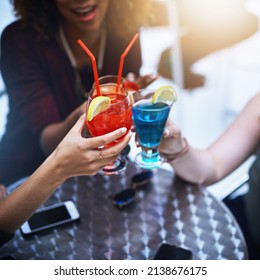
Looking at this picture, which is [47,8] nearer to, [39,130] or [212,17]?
[39,130]

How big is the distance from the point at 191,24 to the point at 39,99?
1288mm

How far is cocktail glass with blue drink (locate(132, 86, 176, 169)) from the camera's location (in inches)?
37.2

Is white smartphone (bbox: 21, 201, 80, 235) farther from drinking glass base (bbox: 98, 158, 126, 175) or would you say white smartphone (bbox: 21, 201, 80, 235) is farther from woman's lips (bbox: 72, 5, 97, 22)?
woman's lips (bbox: 72, 5, 97, 22)

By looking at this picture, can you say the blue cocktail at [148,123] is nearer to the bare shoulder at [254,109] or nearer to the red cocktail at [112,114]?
the red cocktail at [112,114]

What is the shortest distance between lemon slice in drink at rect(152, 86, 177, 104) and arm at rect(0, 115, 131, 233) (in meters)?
0.11

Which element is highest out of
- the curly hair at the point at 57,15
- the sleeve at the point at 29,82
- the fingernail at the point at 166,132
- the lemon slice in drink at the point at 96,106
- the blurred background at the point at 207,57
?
the curly hair at the point at 57,15

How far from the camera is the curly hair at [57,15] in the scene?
126cm

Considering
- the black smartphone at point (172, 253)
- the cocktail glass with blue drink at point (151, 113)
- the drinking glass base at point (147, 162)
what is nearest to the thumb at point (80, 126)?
the cocktail glass with blue drink at point (151, 113)

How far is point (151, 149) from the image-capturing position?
42.1 inches

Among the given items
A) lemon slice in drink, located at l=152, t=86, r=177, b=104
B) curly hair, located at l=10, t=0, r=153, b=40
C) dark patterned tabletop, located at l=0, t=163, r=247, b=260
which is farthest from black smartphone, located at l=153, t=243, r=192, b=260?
curly hair, located at l=10, t=0, r=153, b=40

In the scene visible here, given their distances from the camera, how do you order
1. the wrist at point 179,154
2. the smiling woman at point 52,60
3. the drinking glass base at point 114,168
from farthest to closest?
the smiling woman at point 52,60 < the wrist at point 179,154 < the drinking glass base at point 114,168

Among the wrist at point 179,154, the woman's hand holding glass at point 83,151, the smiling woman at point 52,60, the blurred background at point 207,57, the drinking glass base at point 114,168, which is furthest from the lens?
the blurred background at point 207,57

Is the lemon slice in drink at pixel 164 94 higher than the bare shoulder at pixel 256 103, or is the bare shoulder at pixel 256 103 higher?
the lemon slice in drink at pixel 164 94

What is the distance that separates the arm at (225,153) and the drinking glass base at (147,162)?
10cm
